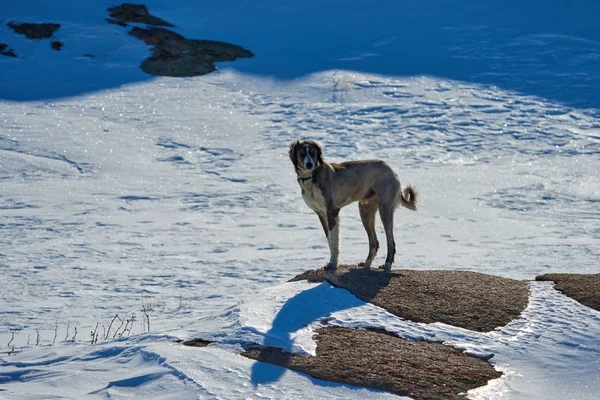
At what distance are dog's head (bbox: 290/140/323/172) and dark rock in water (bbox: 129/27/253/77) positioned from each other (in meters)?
18.3

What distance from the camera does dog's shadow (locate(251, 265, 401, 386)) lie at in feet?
22.6

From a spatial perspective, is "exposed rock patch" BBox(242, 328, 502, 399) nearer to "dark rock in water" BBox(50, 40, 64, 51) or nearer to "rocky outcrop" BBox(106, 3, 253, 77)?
"rocky outcrop" BBox(106, 3, 253, 77)

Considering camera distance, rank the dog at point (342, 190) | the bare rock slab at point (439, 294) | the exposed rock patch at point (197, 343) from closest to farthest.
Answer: the exposed rock patch at point (197, 343) < the bare rock slab at point (439, 294) < the dog at point (342, 190)

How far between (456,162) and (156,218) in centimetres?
811

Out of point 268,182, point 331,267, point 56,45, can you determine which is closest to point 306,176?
point 331,267

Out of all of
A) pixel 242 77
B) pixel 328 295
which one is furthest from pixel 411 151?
pixel 328 295

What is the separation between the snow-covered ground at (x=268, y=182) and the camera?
24.7ft

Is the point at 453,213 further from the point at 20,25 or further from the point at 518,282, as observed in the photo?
the point at 20,25

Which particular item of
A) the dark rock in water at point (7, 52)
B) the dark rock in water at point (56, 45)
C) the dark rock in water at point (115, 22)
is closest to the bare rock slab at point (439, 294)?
the dark rock in water at point (56, 45)

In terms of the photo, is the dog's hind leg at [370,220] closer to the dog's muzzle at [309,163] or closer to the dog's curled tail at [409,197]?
the dog's curled tail at [409,197]

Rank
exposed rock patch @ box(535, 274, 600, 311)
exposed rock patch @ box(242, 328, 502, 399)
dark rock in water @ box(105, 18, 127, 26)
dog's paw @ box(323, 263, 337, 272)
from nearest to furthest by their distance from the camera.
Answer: exposed rock patch @ box(242, 328, 502, 399) → exposed rock patch @ box(535, 274, 600, 311) → dog's paw @ box(323, 263, 337, 272) → dark rock in water @ box(105, 18, 127, 26)

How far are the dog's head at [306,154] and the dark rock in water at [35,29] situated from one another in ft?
67.0

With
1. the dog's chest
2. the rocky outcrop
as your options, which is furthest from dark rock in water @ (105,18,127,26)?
the dog's chest

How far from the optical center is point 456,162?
21.6 metres
